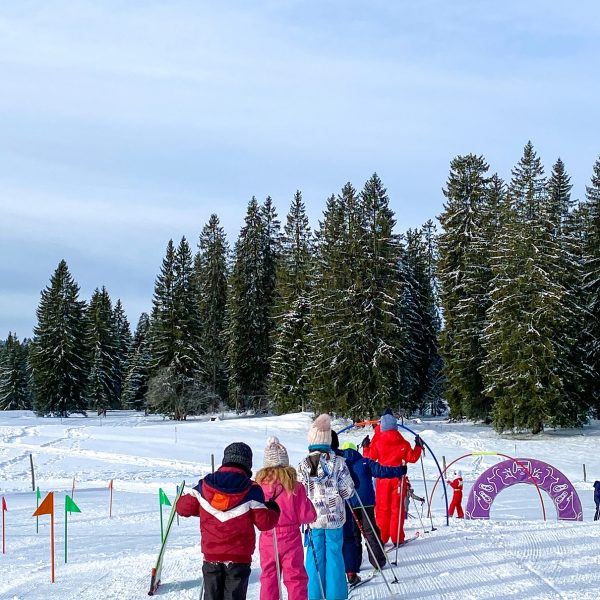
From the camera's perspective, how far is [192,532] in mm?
14227

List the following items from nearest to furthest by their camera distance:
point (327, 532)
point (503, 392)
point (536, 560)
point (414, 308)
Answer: point (327, 532) → point (536, 560) → point (503, 392) → point (414, 308)

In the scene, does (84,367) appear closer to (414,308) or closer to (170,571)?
(414,308)

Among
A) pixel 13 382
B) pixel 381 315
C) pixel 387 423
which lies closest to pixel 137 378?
pixel 13 382

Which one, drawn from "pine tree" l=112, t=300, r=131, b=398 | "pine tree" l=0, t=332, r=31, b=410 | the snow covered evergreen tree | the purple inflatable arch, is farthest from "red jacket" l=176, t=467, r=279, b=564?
"pine tree" l=0, t=332, r=31, b=410

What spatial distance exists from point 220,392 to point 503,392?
92.7ft

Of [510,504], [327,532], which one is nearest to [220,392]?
[510,504]

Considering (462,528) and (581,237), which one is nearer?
(462,528)

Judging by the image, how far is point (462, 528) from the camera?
12344mm

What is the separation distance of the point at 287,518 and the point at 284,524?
→ 7 cm

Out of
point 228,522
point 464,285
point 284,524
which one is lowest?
point 284,524

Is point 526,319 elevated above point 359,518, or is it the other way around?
point 526,319

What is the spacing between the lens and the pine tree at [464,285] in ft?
142

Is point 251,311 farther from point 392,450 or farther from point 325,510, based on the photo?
point 325,510

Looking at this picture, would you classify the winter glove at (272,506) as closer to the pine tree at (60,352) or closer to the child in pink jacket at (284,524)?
the child in pink jacket at (284,524)
